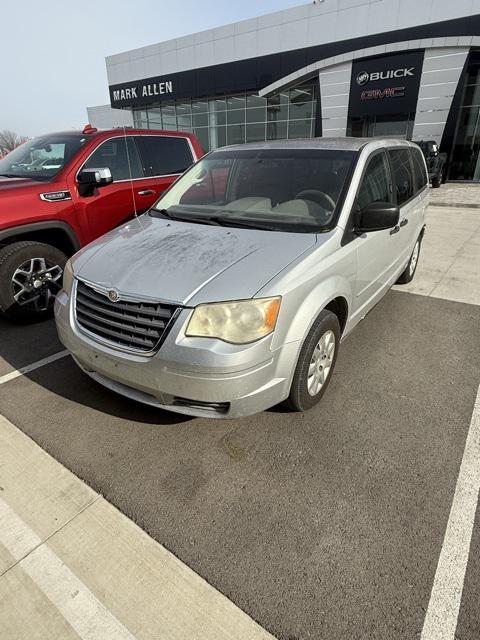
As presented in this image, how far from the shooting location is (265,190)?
3.27 m

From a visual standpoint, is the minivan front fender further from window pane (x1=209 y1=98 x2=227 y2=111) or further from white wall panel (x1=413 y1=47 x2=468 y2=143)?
window pane (x1=209 y1=98 x2=227 y2=111)

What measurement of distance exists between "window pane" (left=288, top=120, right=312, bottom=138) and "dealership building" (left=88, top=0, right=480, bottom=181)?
5 cm

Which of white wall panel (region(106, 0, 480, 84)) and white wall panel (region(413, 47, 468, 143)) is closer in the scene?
white wall panel (region(413, 47, 468, 143))

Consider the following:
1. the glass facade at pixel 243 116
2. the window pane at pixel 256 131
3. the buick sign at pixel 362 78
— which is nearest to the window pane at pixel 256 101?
the glass facade at pixel 243 116

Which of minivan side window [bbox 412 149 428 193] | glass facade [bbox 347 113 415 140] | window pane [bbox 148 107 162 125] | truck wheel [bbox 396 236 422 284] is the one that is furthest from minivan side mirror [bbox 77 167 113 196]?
window pane [bbox 148 107 162 125]

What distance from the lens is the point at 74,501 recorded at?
2148 mm

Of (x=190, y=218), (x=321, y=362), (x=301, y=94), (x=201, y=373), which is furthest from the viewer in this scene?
(x=301, y=94)

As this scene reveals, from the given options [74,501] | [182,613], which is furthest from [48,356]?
[182,613]

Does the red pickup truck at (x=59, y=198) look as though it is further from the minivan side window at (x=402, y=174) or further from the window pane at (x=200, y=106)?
the window pane at (x=200, y=106)

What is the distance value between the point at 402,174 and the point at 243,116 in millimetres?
24559

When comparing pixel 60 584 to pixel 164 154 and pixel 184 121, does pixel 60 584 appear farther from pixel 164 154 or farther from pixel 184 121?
pixel 184 121

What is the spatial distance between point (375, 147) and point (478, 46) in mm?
19540

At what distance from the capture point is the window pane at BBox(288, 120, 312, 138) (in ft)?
76.5

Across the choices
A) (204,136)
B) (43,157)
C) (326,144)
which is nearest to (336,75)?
(204,136)
